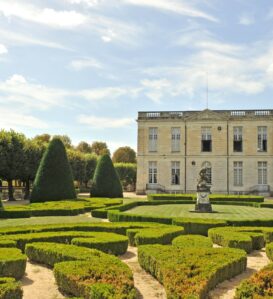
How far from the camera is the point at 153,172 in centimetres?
4469

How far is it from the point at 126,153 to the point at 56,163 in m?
59.0

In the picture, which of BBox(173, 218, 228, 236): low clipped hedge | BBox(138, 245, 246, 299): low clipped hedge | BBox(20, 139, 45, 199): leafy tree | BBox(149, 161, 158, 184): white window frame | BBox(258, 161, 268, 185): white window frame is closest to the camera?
BBox(138, 245, 246, 299): low clipped hedge

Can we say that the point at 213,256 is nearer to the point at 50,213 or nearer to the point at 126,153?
the point at 50,213

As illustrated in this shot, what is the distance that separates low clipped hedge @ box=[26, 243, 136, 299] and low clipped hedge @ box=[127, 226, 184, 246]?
99.0 inches

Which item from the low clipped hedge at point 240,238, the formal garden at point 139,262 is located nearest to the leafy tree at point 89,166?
the formal garden at point 139,262

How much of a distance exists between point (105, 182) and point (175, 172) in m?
14.5

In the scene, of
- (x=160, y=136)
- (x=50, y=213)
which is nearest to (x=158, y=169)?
(x=160, y=136)

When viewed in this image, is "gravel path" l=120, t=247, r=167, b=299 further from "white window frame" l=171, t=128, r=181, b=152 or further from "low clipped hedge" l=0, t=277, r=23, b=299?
"white window frame" l=171, t=128, r=181, b=152

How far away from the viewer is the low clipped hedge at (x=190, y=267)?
6.71 metres

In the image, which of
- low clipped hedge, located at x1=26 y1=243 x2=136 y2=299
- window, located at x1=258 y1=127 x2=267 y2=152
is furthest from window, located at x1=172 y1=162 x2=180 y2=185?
low clipped hedge, located at x1=26 y1=243 x2=136 y2=299

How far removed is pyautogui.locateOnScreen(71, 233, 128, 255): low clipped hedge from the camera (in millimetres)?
10312

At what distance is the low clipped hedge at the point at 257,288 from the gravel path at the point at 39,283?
3156 millimetres

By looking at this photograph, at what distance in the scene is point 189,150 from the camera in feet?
146

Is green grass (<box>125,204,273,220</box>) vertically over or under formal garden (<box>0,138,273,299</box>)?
over
